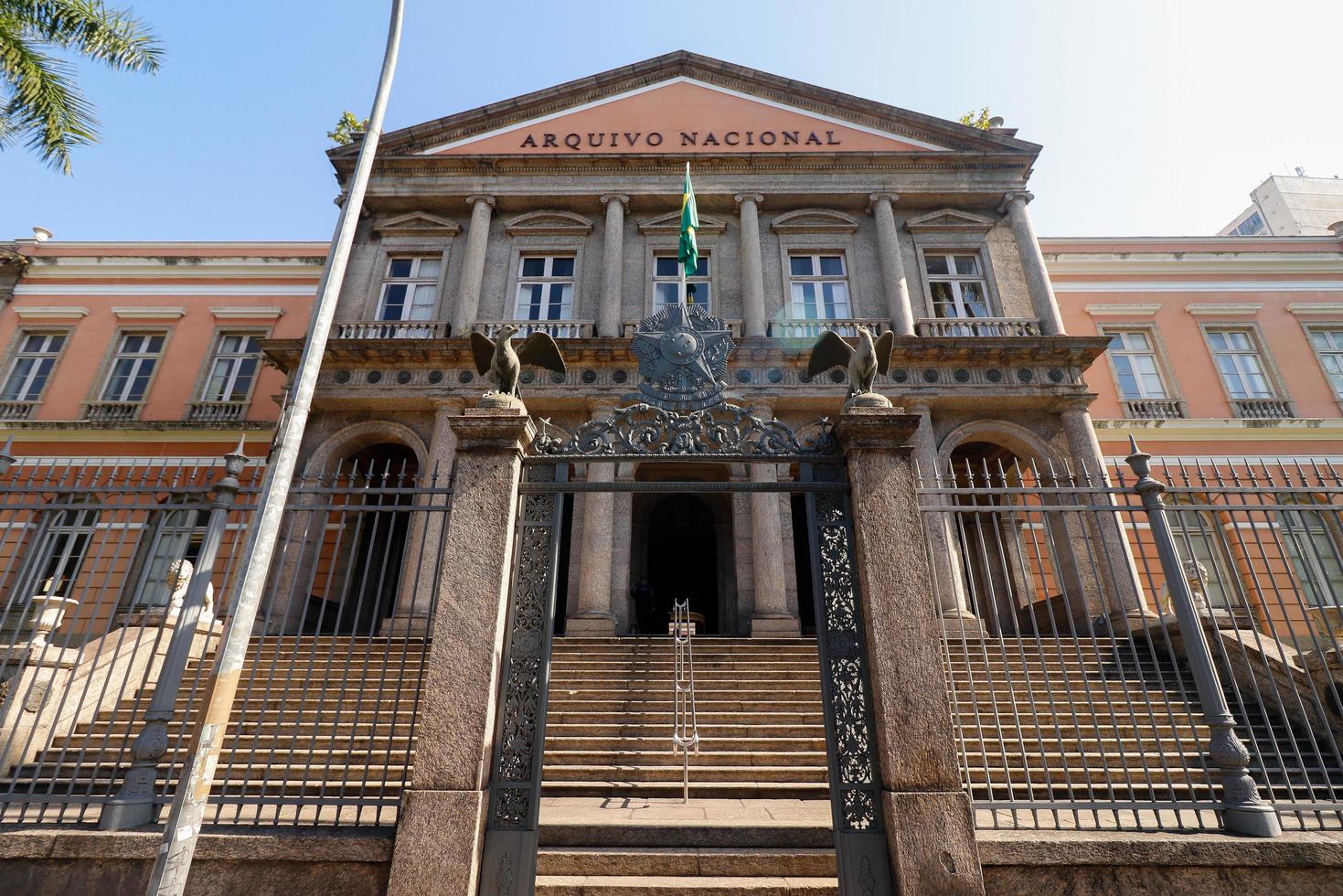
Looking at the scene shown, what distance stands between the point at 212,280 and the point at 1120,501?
21.9 metres

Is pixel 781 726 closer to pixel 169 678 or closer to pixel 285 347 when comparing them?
pixel 169 678

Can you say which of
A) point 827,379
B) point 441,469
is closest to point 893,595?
point 827,379

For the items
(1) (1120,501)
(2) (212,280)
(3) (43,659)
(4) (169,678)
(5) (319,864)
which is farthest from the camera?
(2) (212,280)

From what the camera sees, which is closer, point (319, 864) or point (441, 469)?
point (319, 864)

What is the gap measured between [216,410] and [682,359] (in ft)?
50.9

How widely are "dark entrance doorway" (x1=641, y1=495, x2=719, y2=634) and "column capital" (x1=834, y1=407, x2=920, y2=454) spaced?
1044cm

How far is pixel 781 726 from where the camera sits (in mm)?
6793

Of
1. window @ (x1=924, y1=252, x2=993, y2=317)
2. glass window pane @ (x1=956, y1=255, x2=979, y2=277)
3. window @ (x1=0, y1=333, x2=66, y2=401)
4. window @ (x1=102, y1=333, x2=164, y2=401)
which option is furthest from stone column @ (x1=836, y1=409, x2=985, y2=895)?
window @ (x1=0, y1=333, x2=66, y2=401)

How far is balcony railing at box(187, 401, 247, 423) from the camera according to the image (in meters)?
15.5

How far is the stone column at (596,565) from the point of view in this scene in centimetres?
1053

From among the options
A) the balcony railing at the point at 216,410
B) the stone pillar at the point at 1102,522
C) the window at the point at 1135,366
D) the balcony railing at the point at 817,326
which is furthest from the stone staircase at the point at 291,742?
the window at the point at 1135,366

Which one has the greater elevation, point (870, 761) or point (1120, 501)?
point (1120, 501)

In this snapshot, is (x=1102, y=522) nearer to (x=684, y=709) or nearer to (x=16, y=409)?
(x=684, y=709)

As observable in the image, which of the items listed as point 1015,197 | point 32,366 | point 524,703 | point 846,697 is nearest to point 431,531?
point 524,703
